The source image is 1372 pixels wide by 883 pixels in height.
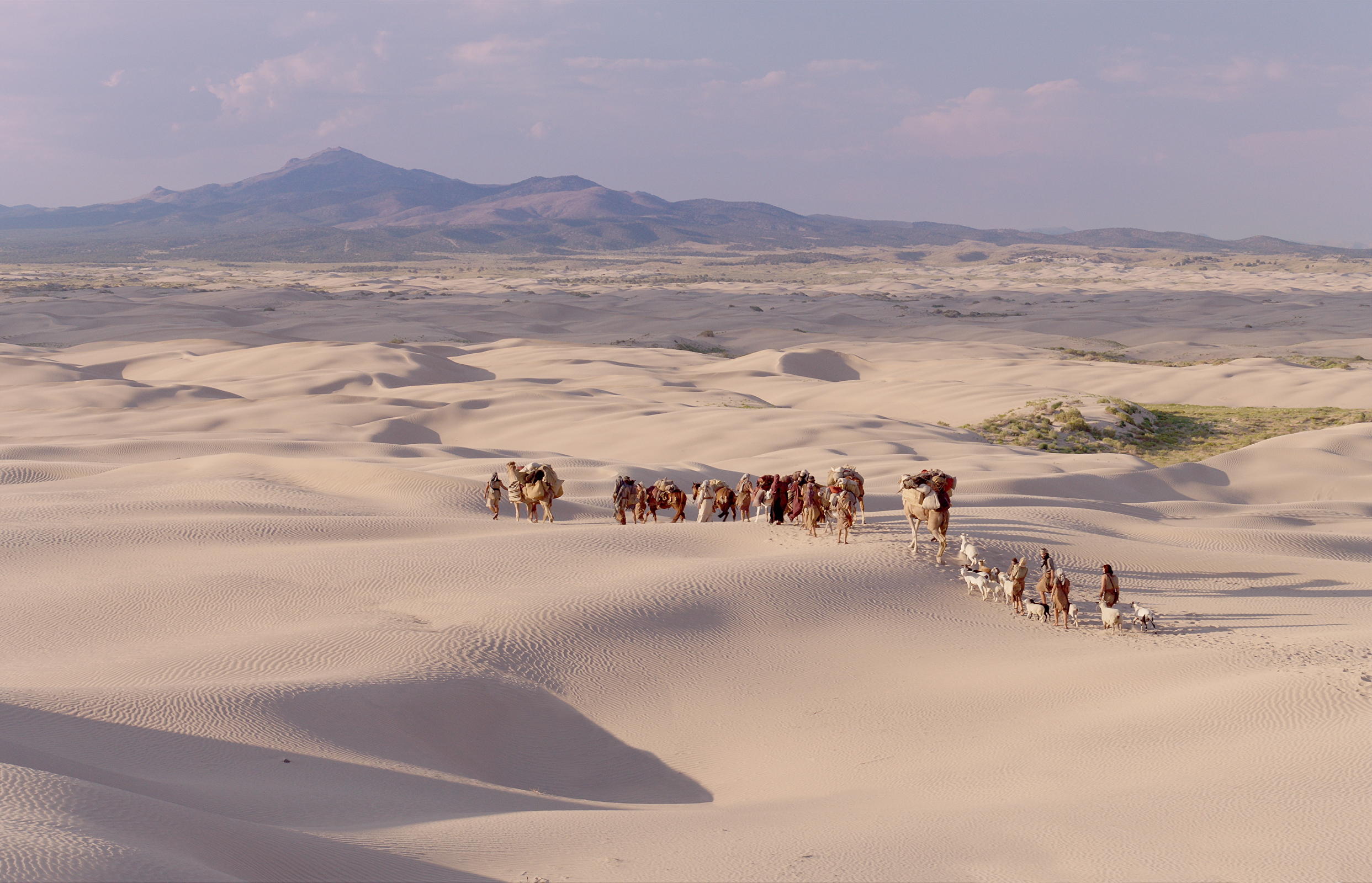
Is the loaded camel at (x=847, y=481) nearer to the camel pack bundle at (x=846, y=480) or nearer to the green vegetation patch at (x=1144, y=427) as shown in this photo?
the camel pack bundle at (x=846, y=480)

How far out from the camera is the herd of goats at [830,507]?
6176 mm

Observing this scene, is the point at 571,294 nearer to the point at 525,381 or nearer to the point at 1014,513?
the point at 525,381

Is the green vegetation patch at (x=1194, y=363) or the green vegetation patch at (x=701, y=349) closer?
the green vegetation patch at (x=1194, y=363)

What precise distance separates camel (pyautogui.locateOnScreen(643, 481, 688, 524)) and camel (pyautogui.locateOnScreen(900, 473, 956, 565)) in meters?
2.14

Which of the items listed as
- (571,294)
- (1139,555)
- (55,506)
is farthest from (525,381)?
(571,294)

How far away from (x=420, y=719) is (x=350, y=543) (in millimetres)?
3189

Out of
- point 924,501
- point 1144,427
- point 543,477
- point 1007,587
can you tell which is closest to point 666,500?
point 543,477

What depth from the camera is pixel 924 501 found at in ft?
22.1

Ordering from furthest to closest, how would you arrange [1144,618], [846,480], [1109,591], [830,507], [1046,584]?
[830,507] → [846,480] → [1046,584] → [1109,591] → [1144,618]

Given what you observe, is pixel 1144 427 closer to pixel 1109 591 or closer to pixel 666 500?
pixel 666 500

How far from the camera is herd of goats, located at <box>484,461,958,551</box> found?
679 cm

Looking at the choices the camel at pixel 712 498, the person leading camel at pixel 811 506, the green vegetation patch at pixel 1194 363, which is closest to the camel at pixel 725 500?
the camel at pixel 712 498

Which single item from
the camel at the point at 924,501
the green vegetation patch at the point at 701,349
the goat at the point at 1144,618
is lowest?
the goat at the point at 1144,618

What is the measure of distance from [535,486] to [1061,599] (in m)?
4.30
